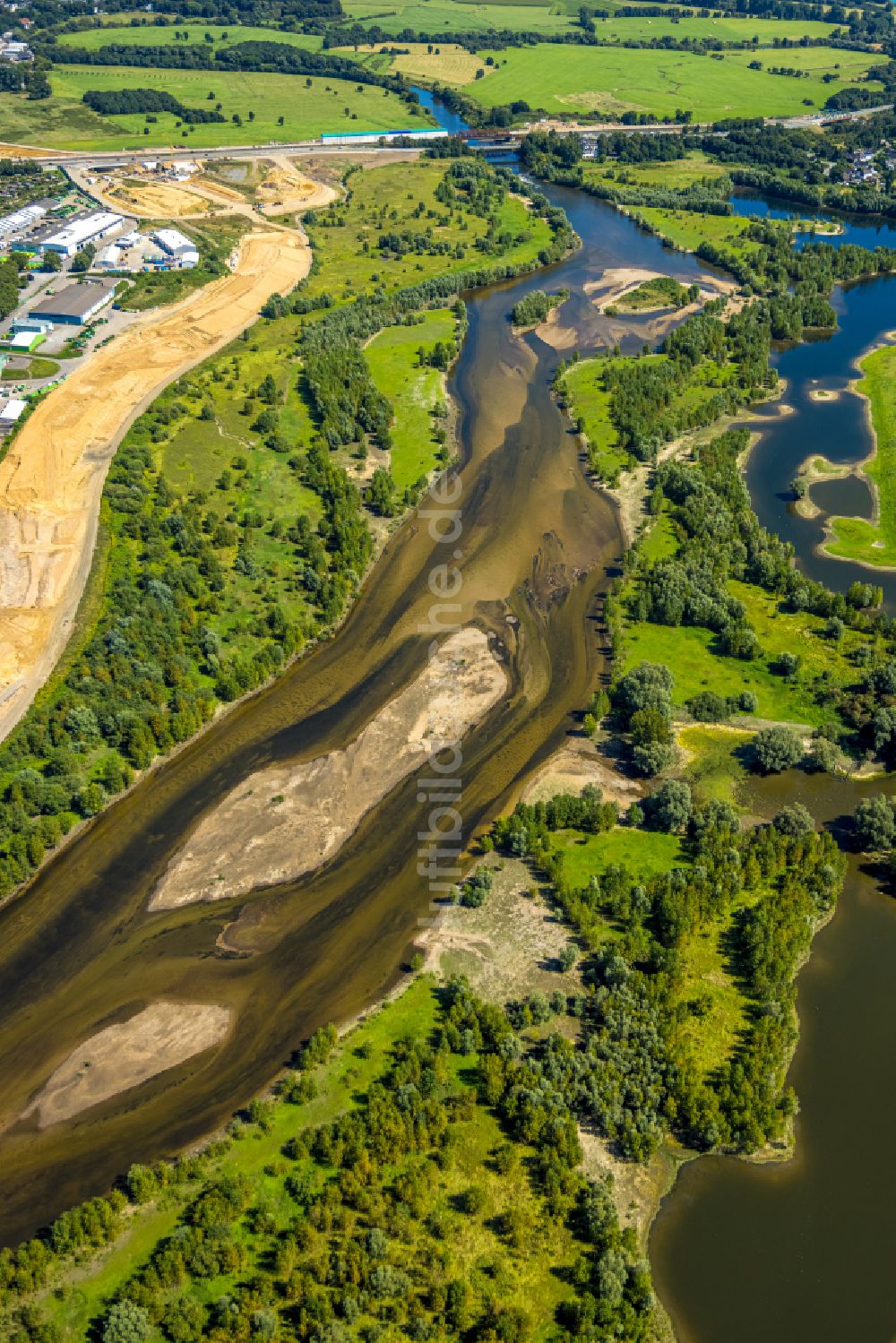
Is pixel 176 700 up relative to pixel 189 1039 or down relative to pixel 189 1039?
up

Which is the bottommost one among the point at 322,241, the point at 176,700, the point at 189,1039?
the point at 189,1039

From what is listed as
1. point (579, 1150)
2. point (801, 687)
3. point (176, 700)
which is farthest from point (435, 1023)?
point (801, 687)

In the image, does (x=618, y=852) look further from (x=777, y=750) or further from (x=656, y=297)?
(x=656, y=297)

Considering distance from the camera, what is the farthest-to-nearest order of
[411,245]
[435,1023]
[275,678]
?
[411,245] < [275,678] < [435,1023]

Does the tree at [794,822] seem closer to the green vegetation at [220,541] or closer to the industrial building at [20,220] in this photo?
the green vegetation at [220,541]

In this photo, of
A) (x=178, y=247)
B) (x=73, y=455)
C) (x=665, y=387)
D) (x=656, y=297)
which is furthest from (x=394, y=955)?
(x=178, y=247)

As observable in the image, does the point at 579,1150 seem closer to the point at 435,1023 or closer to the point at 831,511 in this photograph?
the point at 435,1023
